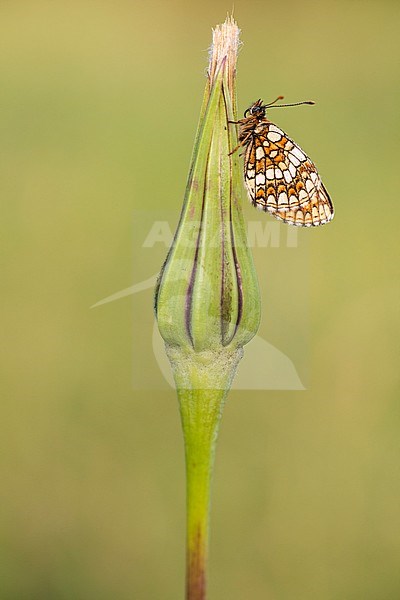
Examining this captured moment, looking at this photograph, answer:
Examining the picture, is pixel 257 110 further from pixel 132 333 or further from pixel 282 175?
pixel 132 333

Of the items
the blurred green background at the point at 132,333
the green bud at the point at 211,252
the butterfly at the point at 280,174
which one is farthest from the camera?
the blurred green background at the point at 132,333

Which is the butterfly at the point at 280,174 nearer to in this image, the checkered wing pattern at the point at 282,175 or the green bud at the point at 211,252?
the checkered wing pattern at the point at 282,175

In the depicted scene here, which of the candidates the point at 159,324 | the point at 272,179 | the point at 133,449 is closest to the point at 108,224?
the point at 133,449

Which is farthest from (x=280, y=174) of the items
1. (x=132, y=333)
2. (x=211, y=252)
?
(x=132, y=333)

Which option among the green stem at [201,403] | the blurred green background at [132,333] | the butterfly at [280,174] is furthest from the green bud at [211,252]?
the blurred green background at [132,333]

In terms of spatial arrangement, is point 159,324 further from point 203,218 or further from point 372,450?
point 372,450

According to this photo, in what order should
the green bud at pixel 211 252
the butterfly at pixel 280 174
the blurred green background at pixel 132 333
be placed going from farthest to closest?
1. the blurred green background at pixel 132 333
2. the butterfly at pixel 280 174
3. the green bud at pixel 211 252

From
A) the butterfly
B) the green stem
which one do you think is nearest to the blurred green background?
the butterfly
